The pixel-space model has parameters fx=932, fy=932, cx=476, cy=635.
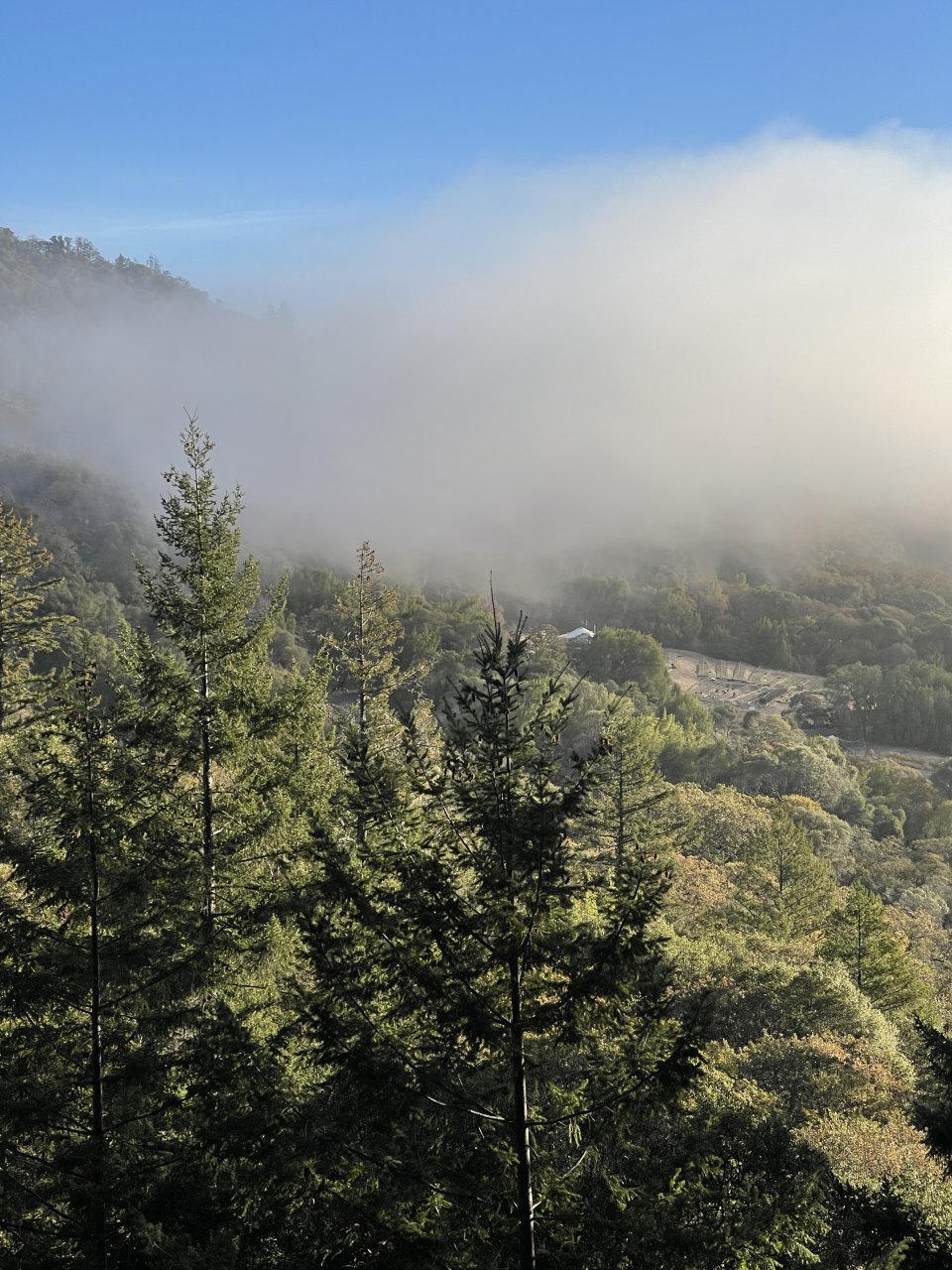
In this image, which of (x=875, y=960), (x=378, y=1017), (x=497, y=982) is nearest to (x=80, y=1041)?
(x=378, y=1017)

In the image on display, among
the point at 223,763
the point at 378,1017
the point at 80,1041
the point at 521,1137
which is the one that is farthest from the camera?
the point at 223,763

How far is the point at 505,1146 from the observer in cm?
821

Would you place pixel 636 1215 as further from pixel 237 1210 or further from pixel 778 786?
pixel 778 786

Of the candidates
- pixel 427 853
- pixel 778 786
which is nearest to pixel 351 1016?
pixel 427 853

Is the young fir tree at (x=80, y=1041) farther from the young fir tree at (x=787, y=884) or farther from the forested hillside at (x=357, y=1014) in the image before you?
the young fir tree at (x=787, y=884)

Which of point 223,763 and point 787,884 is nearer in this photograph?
point 223,763

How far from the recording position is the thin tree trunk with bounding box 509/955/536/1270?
7.81 meters

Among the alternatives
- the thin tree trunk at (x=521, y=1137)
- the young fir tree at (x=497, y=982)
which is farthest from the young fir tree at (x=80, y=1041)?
the thin tree trunk at (x=521, y=1137)

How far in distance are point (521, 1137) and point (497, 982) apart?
127 centimetres

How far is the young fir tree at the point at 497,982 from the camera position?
7.81m

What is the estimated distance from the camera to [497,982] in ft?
27.5

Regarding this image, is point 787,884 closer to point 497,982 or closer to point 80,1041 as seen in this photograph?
point 80,1041

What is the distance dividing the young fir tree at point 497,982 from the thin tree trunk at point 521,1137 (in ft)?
0.06

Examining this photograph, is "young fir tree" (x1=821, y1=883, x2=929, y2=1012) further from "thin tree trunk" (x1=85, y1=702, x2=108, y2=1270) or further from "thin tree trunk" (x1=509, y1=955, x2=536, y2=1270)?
"thin tree trunk" (x1=85, y1=702, x2=108, y2=1270)
